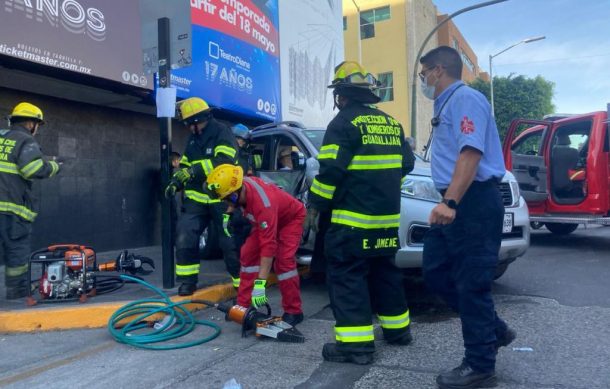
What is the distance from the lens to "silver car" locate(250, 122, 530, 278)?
470 centimetres

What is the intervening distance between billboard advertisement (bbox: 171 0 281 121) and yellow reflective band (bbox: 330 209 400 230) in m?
5.95

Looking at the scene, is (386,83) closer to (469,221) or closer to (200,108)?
(200,108)

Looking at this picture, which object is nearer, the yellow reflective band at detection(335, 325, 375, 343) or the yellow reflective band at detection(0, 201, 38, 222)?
the yellow reflective band at detection(335, 325, 375, 343)

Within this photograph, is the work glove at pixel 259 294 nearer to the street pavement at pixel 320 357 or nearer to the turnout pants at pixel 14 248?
the street pavement at pixel 320 357

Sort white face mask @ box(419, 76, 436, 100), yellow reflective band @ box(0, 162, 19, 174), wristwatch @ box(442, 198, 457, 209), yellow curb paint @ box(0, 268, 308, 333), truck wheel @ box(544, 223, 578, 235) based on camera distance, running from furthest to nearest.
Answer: truck wheel @ box(544, 223, 578, 235) < yellow reflective band @ box(0, 162, 19, 174) < yellow curb paint @ box(0, 268, 308, 333) < white face mask @ box(419, 76, 436, 100) < wristwatch @ box(442, 198, 457, 209)

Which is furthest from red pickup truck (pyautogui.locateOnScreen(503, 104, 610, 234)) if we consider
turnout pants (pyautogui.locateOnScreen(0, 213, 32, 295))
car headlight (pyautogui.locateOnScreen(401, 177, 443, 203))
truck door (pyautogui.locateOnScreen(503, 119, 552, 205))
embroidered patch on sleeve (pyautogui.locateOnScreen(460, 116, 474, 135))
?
turnout pants (pyautogui.locateOnScreen(0, 213, 32, 295))

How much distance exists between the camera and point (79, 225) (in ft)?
25.5

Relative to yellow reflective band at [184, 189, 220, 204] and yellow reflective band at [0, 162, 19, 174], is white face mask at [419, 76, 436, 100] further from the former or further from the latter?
yellow reflective band at [0, 162, 19, 174]

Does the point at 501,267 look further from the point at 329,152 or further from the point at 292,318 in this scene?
the point at 329,152

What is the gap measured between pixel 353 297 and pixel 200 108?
8.72ft

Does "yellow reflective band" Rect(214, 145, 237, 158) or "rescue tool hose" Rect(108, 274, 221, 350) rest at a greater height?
"yellow reflective band" Rect(214, 145, 237, 158)

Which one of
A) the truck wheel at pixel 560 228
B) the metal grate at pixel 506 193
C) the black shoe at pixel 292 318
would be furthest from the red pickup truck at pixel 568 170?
the black shoe at pixel 292 318

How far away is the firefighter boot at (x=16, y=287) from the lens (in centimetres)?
499

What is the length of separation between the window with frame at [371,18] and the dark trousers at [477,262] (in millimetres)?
23110
